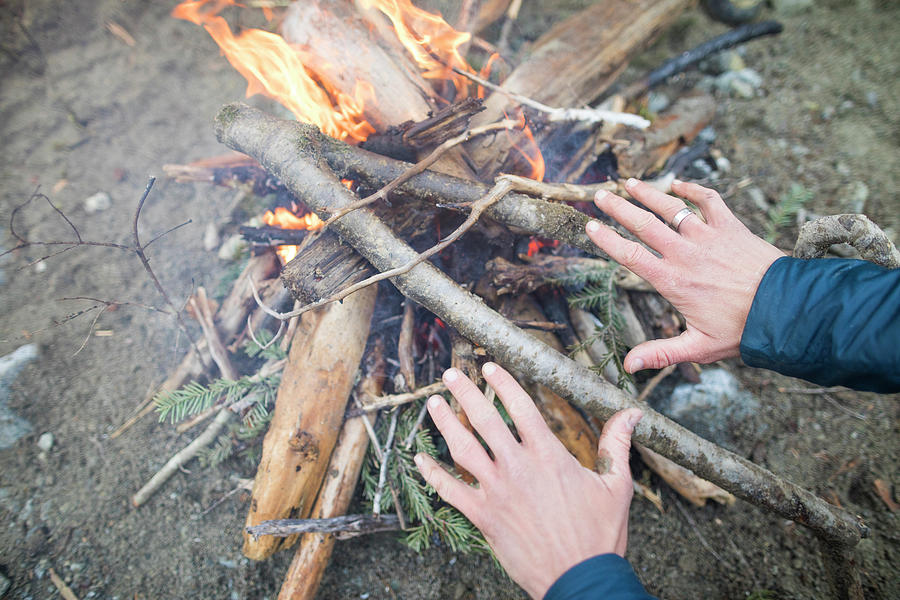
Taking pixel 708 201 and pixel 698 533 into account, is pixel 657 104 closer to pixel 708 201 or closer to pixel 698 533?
pixel 708 201

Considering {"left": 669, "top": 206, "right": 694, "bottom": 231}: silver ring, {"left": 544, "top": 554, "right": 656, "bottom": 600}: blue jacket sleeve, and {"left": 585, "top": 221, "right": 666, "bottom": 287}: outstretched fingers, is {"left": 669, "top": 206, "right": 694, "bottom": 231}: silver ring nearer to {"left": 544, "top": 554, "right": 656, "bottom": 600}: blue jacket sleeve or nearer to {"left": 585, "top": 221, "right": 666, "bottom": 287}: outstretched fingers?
{"left": 585, "top": 221, "right": 666, "bottom": 287}: outstretched fingers

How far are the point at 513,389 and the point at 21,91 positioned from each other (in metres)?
6.89

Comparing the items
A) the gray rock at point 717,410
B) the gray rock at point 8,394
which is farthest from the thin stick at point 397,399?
the gray rock at point 8,394

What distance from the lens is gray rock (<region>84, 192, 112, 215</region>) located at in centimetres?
452

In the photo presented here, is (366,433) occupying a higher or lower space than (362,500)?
higher

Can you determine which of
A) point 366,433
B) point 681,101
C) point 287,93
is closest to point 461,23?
point 287,93

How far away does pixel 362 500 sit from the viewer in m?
3.10

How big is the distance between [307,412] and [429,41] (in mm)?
3080

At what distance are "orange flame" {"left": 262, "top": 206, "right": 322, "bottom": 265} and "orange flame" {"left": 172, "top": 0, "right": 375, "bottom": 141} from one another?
70 centimetres

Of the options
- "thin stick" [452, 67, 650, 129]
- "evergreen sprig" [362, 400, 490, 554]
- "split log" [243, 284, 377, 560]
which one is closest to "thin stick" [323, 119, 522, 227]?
"thin stick" [452, 67, 650, 129]

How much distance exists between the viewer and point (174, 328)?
379 centimetres

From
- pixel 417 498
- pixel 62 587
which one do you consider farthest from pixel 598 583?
pixel 62 587

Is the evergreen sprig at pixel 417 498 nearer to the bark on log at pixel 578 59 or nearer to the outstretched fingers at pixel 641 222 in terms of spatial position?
the outstretched fingers at pixel 641 222

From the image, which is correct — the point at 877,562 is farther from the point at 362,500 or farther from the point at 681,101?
the point at 681,101
